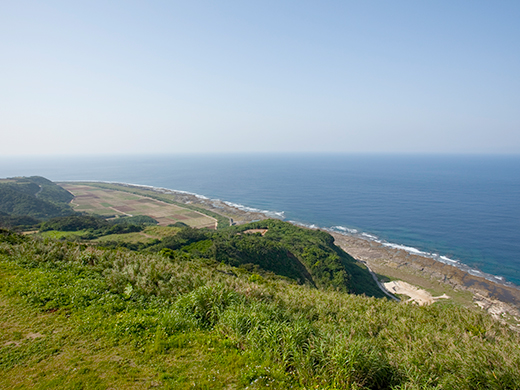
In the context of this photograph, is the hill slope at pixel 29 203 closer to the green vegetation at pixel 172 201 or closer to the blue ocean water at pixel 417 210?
the green vegetation at pixel 172 201

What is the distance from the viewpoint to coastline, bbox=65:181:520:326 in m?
36.6

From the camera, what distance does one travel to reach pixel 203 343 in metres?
Result: 7.39

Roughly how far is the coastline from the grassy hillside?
29.5 meters

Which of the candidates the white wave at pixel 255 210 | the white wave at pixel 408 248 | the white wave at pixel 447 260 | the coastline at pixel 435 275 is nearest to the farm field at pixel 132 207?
the white wave at pixel 255 210

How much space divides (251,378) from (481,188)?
14600 cm

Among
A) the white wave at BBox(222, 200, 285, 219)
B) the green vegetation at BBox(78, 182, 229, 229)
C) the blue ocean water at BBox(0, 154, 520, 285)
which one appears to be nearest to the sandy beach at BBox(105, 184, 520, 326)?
the blue ocean water at BBox(0, 154, 520, 285)

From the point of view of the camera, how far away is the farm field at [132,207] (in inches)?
3083

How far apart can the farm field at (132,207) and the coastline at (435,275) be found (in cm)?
4215

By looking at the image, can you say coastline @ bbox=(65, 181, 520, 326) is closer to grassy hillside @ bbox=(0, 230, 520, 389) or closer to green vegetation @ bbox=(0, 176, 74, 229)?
grassy hillside @ bbox=(0, 230, 520, 389)

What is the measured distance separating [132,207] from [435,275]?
3724 inches

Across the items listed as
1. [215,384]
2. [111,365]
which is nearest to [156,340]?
[111,365]

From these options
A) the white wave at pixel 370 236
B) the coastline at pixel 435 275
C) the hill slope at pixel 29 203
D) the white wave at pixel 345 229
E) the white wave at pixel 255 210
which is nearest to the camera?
the coastline at pixel 435 275

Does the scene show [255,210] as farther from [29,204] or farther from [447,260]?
[29,204]

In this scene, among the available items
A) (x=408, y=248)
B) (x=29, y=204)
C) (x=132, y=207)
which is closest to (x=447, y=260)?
(x=408, y=248)
